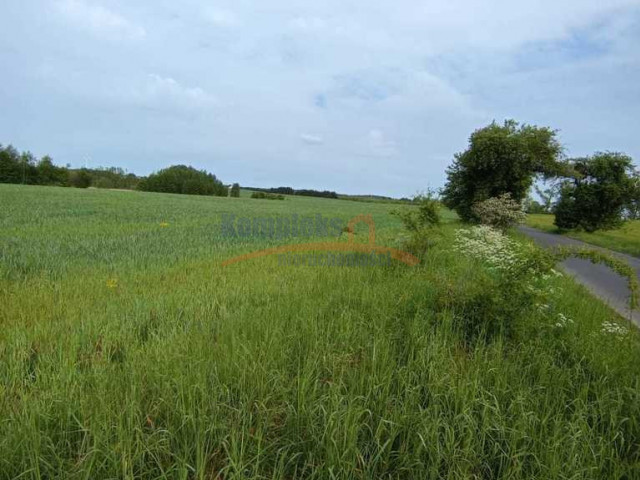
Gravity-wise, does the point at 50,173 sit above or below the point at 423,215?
above

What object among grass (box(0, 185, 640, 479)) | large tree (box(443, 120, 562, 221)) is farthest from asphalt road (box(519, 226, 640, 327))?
large tree (box(443, 120, 562, 221))

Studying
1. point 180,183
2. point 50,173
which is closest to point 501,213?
point 180,183

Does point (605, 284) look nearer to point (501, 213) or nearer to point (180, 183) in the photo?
point (501, 213)

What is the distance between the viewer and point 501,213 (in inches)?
706

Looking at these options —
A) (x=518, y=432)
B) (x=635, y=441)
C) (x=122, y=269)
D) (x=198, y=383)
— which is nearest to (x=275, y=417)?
(x=198, y=383)

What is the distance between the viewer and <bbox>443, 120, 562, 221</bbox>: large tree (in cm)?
2014

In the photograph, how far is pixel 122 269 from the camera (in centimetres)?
584

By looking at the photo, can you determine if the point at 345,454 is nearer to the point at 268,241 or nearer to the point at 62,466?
the point at 62,466

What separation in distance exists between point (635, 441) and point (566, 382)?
0.58 metres

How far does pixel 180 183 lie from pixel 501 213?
87.7m

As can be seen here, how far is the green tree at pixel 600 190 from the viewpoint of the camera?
76.2 ft

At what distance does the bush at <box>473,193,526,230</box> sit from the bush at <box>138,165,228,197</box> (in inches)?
3219

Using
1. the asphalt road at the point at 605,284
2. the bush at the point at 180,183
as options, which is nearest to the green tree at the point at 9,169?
the bush at the point at 180,183

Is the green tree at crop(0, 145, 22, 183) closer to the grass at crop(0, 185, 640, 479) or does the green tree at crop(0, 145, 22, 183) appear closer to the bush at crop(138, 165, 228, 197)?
the bush at crop(138, 165, 228, 197)
